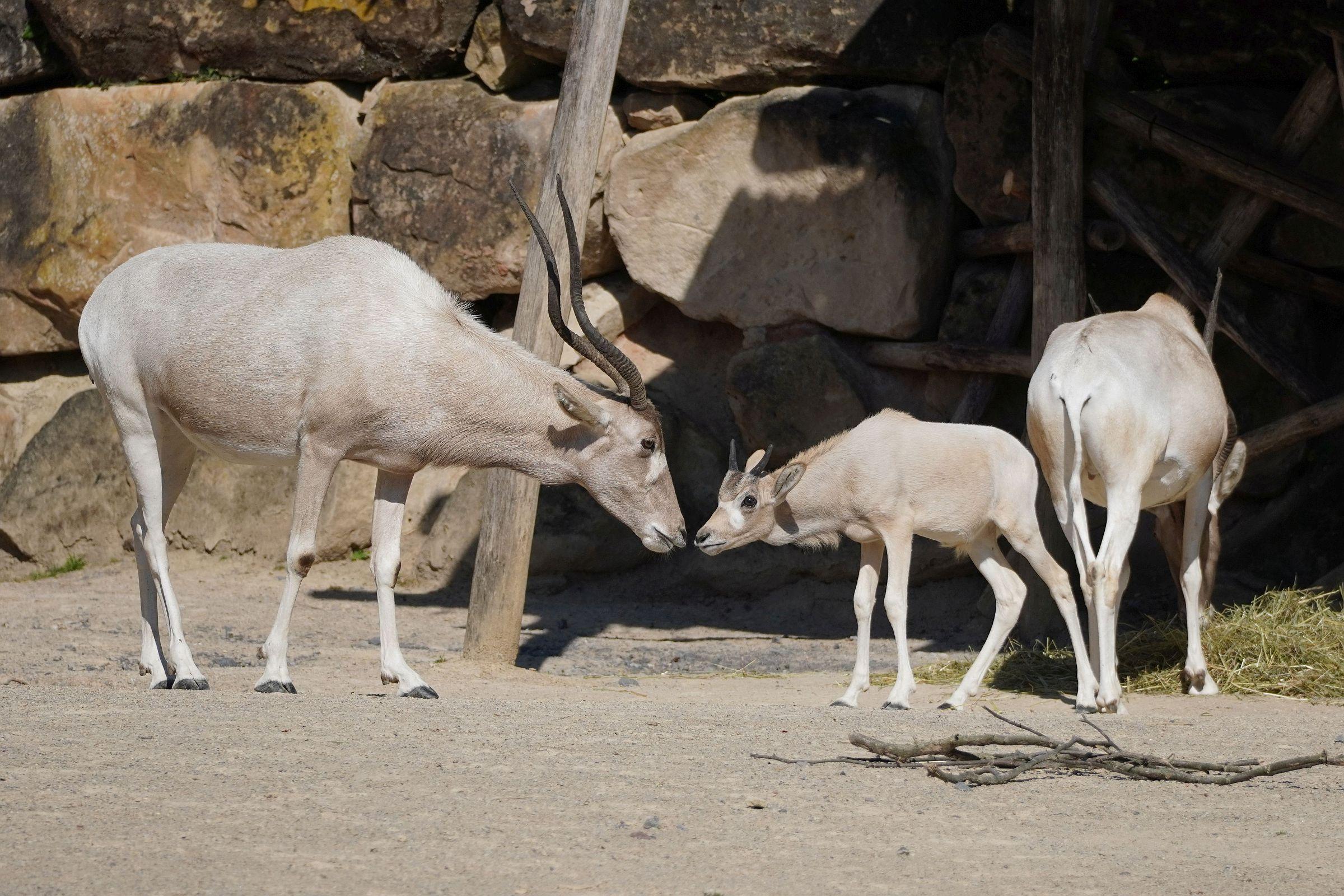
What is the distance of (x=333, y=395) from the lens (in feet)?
21.2

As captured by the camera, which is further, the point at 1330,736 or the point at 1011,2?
the point at 1011,2

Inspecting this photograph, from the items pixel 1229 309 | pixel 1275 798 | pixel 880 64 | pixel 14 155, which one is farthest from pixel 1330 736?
pixel 14 155

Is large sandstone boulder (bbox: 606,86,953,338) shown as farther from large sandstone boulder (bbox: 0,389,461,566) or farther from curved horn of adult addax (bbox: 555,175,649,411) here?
curved horn of adult addax (bbox: 555,175,649,411)

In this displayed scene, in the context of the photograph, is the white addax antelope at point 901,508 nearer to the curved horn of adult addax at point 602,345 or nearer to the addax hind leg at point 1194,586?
the addax hind leg at point 1194,586

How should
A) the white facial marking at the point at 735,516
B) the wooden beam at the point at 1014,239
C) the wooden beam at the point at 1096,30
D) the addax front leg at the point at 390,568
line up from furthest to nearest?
the wooden beam at the point at 1096,30 < the wooden beam at the point at 1014,239 < the white facial marking at the point at 735,516 < the addax front leg at the point at 390,568

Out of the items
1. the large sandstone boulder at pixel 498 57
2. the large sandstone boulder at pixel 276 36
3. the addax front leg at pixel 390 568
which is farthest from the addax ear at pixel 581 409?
the large sandstone boulder at pixel 276 36

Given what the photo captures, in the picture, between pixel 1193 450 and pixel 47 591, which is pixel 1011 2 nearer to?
pixel 1193 450

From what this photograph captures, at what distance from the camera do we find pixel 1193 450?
23.2 feet

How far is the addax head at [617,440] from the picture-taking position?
22.2ft

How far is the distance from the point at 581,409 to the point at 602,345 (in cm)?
31

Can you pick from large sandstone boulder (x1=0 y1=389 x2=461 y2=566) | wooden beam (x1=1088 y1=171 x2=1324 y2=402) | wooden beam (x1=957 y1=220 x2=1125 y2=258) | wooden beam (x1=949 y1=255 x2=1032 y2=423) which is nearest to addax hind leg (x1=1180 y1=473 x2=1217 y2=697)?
→ wooden beam (x1=1088 y1=171 x2=1324 y2=402)

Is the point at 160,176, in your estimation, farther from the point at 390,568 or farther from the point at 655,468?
the point at 655,468

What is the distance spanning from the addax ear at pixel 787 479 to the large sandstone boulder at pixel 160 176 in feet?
17.6

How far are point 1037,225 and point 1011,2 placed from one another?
2422 mm
